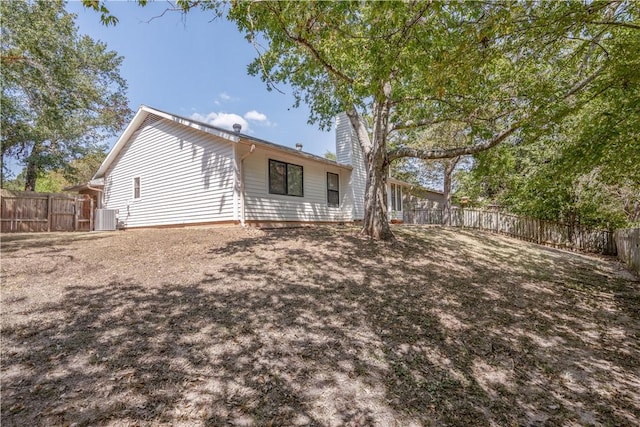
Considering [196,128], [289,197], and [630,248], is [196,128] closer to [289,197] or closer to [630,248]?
[289,197]

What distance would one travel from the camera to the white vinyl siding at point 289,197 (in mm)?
10977

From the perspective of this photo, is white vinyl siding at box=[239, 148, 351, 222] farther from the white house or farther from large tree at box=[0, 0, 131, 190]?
large tree at box=[0, 0, 131, 190]

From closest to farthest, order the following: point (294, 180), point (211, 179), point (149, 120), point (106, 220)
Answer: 1. point (211, 179)
2. point (294, 180)
3. point (149, 120)
4. point (106, 220)

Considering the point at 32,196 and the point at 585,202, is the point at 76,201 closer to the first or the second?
the point at 32,196

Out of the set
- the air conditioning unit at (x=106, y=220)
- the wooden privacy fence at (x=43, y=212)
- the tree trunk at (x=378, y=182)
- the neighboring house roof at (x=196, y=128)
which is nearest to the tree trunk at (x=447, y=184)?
the neighboring house roof at (x=196, y=128)

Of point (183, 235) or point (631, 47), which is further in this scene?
point (183, 235)

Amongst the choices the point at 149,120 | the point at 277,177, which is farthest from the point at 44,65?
the point at 277,177

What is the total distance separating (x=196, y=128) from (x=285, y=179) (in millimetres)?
3785

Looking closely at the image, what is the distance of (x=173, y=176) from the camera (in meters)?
12.2

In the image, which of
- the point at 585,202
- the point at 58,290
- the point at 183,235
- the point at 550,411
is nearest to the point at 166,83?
the point at 183,235

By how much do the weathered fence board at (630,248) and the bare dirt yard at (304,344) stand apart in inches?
88.8

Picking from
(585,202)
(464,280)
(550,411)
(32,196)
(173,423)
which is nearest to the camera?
(173,423)

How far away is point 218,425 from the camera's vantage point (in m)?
2.48

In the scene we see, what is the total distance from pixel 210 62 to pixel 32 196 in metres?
12.2
